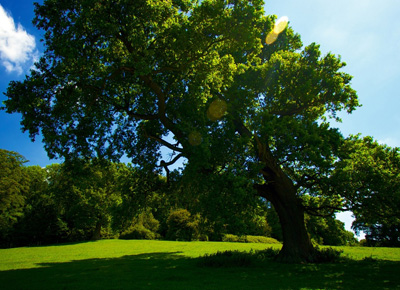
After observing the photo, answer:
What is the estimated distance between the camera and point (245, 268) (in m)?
13.2

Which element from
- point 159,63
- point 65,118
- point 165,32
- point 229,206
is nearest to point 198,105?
point 159,63

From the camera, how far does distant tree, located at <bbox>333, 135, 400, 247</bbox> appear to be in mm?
14188

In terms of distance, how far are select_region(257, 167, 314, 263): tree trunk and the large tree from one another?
2.6 inches

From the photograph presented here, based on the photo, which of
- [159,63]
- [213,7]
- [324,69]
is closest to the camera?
[213,7]

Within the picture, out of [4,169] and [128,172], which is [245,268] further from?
[4,169]

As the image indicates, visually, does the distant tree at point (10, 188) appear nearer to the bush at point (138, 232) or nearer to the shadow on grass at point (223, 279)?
the bush at point (138, 232)

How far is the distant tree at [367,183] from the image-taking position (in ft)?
46.5

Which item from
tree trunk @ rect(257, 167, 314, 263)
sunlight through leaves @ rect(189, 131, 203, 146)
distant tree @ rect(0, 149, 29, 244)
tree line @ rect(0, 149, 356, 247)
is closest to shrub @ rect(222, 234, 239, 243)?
tree line @ rect(0, 149, 356, 247)

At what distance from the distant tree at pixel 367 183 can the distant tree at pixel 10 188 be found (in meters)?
47.5

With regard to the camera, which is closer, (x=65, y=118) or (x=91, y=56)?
(x=91, y=56)

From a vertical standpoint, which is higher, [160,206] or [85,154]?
[85,154]

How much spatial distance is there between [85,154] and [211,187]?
26.8 feet

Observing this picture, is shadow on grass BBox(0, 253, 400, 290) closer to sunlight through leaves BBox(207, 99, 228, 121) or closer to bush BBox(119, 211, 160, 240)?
sunlight through leaves BBox(207, 99, 228, 121)

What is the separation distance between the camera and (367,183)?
48.5 ft
